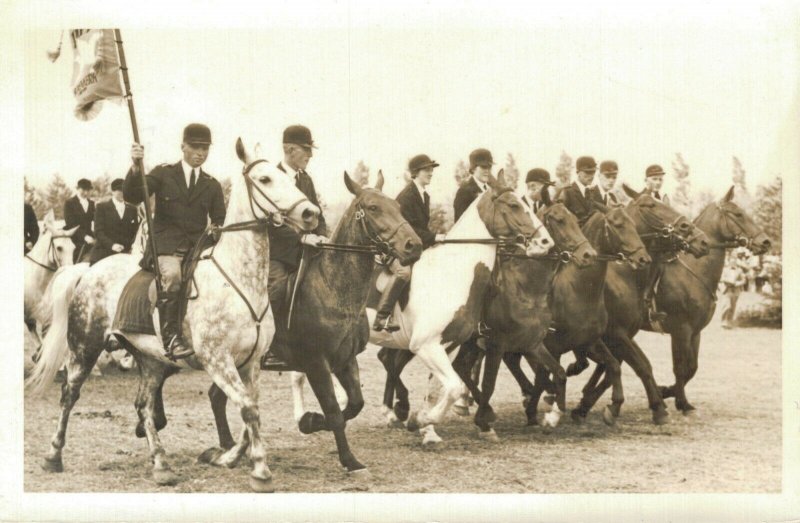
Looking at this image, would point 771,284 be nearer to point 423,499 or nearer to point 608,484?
point 608,484

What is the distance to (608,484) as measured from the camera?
10.8 m

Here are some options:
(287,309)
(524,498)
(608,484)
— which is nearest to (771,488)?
(608,484)

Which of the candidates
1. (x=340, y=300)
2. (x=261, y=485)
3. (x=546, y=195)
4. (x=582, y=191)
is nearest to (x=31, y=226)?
(x=340, y=300)

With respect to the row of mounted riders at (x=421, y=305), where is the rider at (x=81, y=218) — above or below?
above

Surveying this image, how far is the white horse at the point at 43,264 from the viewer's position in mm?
11039

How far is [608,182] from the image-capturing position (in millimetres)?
11273

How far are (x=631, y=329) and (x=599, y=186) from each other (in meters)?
1.49

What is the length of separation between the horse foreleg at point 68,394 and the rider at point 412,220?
2686 mm

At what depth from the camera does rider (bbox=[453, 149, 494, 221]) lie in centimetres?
1097

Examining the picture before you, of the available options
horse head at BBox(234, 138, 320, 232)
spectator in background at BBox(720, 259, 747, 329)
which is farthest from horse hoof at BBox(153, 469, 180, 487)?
spectator in background at BBox(720, 259, 747, 329)

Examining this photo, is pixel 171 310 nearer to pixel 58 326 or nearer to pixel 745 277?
pixel 58 326

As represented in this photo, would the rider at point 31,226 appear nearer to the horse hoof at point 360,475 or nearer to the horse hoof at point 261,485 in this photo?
the horse hoof at point 261,485

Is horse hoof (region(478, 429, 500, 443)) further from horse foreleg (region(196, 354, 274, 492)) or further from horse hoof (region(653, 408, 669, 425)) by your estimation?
horse foreleg (region(196, 354, 274, 492))

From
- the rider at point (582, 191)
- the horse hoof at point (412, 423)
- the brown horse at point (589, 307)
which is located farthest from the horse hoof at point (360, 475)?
the rider at point (582, 191)
